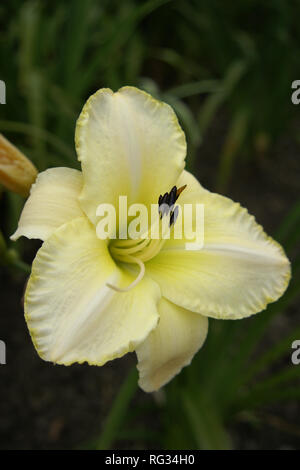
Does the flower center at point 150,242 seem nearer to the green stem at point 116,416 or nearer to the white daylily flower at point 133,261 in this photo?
the white daylily flower at point 133,261

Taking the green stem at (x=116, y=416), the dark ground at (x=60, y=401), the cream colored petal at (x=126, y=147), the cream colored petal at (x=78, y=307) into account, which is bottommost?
the dark ground at (x=60, y=401)

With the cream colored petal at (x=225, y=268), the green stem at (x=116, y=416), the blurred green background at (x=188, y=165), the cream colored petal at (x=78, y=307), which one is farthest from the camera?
the blurred green background at (x=188, y=165)

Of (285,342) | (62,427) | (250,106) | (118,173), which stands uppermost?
(118,173)

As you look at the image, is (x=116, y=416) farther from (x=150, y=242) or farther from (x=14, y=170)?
(x=14, y=170)

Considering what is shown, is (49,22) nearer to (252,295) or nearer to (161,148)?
(161,148)

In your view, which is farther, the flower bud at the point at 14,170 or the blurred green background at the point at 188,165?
the blurred green background at the point at 188,165

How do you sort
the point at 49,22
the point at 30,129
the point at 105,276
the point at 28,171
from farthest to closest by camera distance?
the point at 49,22, the point at 30,129, the point at 28,171, the point at 105,276

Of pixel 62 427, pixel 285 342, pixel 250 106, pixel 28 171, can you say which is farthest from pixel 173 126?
pixel 250 106

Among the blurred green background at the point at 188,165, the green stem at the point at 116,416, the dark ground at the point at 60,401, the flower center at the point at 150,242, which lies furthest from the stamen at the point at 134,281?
the dark ground at the point at 60,401
